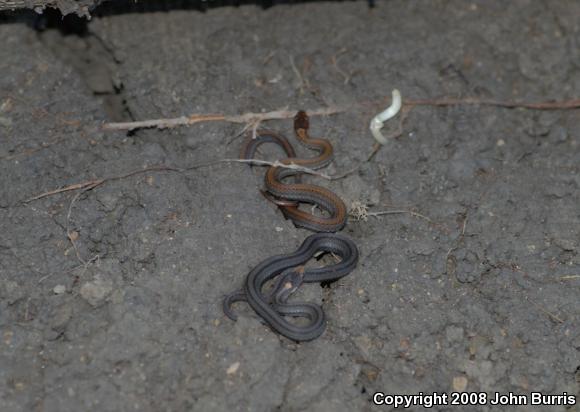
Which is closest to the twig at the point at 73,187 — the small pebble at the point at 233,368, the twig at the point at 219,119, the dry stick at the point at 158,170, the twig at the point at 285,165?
the dry stick at the point at 158,170

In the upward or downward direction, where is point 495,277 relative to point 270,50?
downward

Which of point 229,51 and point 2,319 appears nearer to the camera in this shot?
point 2,319

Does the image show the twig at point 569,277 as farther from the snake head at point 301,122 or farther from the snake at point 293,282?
the snake head at point 301,122

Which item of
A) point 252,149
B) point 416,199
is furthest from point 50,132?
point 416,199

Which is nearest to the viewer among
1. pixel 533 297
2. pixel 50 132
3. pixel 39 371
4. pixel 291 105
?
pixel 39 371

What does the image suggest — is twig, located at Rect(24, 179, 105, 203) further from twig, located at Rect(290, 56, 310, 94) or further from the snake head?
twig, located at Rect(290, 56, 310, 94)

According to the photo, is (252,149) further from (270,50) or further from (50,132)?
(50,132)
